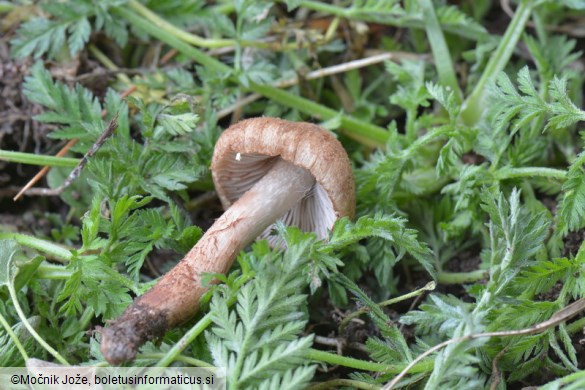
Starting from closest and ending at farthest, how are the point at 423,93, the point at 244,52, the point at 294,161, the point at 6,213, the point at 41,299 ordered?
the point at 294,161
the point at 41,299
the point at 423,93
the point at 6,213
the point at 244,52

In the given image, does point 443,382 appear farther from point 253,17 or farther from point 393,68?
point 253,17

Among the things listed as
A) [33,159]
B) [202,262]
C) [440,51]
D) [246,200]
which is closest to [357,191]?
[246,200]

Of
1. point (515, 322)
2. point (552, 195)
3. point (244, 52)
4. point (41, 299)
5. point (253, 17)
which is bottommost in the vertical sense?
point (41, 299)

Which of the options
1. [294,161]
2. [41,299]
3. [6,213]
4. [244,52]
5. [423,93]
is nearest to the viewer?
[294,161]

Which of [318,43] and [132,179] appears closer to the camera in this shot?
[132,179]

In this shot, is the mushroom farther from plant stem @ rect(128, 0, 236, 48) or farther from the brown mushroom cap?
plant stem @ rect(128, 0, 236, 48)

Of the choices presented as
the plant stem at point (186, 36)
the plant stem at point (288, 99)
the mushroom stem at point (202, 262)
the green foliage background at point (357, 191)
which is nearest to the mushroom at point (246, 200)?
the mushroom stem at point (202, 262)

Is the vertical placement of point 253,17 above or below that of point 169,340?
above

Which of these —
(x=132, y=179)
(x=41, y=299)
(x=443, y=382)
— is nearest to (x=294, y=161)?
(x=132, y=179)
